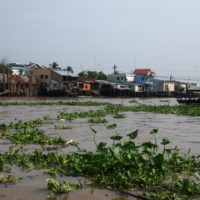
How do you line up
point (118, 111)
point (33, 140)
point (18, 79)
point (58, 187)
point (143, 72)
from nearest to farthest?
1. point (58, 187)
2. point (33, 140)
3. point (118, 111)
4. point (18, 79)
5. point (143, 72)

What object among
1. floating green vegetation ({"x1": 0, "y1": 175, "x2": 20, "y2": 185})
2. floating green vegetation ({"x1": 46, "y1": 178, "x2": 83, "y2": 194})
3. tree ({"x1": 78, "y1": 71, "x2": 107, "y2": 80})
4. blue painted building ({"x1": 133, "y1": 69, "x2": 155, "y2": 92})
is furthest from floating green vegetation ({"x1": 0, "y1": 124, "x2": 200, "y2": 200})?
tree ({"x1": 78, "y1": 71, "x2": 107, "y2": 80})

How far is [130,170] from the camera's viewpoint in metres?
4.56

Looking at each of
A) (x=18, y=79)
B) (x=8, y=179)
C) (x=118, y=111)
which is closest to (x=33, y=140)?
(x=8, y=179)

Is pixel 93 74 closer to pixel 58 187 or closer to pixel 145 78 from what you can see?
pixel 145 78

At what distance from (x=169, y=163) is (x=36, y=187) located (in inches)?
92.8

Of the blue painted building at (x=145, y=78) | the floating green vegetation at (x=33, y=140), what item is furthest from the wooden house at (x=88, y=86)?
the floating green vegetation at (x=33, y=140)

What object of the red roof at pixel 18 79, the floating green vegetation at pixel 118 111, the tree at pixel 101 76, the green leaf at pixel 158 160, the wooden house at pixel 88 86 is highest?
the tree at pixel 101 76

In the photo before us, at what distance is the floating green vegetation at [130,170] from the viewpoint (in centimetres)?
405

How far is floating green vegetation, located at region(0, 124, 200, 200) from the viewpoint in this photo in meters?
4.05

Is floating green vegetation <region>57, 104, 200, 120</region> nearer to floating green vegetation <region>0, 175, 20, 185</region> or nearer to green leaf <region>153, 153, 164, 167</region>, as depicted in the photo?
floating green vegetation <region>0, 175, 20, 185</region>

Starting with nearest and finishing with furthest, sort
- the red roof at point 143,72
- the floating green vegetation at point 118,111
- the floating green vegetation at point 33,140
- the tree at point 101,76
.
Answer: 1. the floating green vegetation at point 33,140
2. the floating green vegetation at point 118,111
3. the red roof at point 143,72
4. the tree at point 101,76

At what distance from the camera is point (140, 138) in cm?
Answer: 936

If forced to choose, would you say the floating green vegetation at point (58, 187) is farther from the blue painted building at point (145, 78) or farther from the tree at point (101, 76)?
the tree at point (101, 76)

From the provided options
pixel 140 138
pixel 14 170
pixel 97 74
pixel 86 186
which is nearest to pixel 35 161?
pixel 14 170
